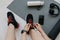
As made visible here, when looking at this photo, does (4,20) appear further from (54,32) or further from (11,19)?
(54,32)

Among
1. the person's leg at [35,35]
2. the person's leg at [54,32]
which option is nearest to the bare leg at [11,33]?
the person's leg at [35,35]

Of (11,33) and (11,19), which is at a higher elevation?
(11,19)

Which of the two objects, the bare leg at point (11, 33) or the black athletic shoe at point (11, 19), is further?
the black athletic shoe at point (11, 19)

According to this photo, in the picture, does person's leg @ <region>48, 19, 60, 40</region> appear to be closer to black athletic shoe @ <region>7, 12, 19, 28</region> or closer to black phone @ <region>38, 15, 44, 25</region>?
black phone @ <region>38, 15, 44, 25</region>

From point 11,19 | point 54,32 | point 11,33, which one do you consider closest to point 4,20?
point 11,19

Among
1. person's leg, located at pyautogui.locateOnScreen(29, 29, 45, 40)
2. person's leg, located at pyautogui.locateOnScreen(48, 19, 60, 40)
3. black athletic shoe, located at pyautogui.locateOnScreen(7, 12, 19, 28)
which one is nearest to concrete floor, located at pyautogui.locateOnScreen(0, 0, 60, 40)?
black athletic shoe, located at pyautogui.locateOnScreen(7, 12, 19, 28)

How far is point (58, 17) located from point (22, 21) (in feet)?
1.09

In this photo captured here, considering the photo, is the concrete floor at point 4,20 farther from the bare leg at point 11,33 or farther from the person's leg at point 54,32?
the person's leg at point 54,32

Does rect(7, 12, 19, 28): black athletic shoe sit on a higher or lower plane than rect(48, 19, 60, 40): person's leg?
higher

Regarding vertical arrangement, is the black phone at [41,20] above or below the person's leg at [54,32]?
above

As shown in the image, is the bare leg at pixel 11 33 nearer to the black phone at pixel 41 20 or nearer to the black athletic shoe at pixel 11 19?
the black athletic shoe at pixel 11 19

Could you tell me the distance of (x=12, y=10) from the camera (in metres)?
1.46

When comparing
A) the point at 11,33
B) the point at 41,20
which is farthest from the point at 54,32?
the point at 11,33

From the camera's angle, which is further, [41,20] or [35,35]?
[41,20]
